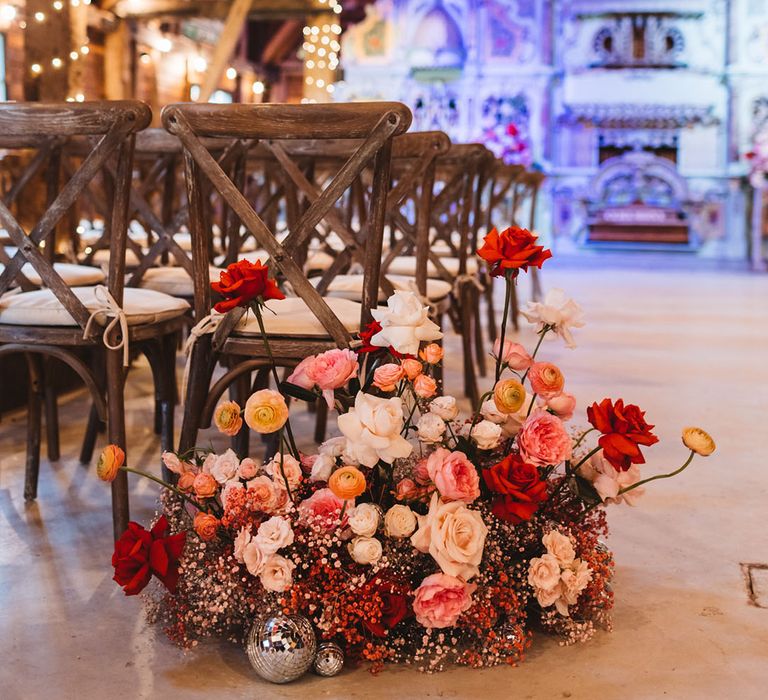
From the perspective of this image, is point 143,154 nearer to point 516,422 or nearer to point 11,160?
point 11,160

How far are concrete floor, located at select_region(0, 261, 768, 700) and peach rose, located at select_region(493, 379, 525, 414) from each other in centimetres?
40

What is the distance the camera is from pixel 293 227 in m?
2.12

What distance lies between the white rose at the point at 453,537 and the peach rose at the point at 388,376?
20 cm

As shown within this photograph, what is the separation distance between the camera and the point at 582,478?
5.96 ft

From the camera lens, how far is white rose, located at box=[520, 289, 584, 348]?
1.89m

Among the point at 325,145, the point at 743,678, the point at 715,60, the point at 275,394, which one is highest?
the point at 715,60

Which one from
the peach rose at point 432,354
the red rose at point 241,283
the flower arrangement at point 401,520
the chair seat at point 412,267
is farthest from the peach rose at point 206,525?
the chair seat at point 412,267

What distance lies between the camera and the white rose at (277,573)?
5.29 ft

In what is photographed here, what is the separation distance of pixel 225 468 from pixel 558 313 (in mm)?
662

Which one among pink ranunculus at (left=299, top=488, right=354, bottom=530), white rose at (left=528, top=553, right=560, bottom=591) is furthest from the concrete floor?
pink ranunculus at (left=299, top=488, right=354, bottom=530)

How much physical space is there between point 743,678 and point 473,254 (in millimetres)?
2925

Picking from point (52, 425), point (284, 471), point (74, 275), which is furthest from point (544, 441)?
point (74, 275)

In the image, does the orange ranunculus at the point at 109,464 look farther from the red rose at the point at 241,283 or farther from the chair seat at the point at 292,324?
the chair seat at the point at 292,324

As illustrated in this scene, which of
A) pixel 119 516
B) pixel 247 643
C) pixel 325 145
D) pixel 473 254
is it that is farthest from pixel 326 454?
pixel 473 254
